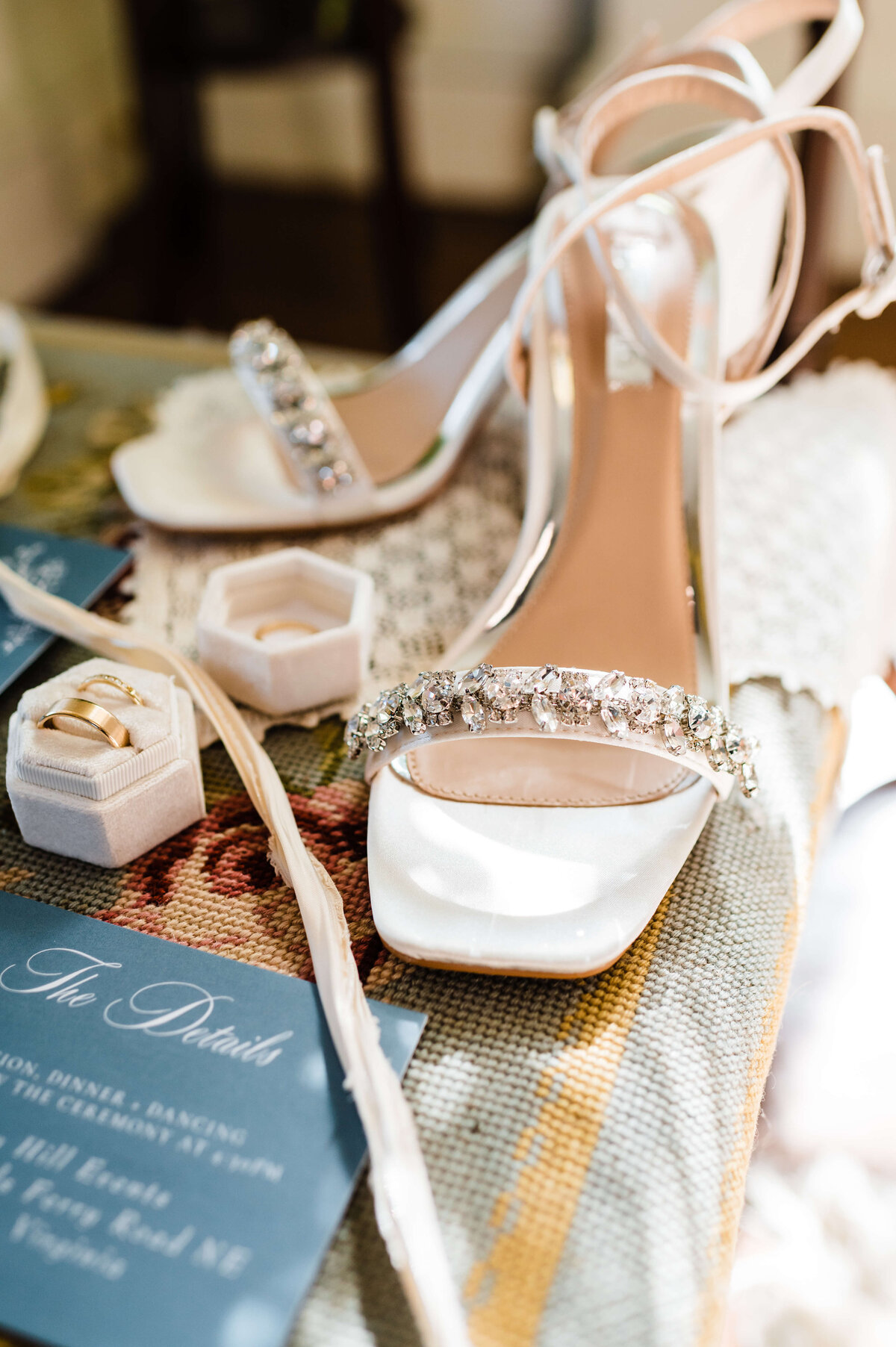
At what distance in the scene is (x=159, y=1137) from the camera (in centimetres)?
39

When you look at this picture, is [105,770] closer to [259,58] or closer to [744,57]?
[744,57]

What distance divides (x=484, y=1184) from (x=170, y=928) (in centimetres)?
18

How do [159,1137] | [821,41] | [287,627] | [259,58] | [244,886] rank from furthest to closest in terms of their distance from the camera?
[259,58]
[821,41]
[287,627]
[244,886]
[159,1137]

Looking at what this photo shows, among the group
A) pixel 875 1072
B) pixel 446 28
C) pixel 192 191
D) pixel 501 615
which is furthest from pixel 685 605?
pixel 446 28

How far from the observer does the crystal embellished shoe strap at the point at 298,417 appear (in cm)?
69

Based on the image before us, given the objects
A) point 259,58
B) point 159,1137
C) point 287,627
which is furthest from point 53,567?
point 259,58

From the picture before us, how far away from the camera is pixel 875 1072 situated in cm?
51

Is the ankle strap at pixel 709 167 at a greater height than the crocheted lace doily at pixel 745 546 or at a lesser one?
greater

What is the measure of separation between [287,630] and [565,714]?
19cm

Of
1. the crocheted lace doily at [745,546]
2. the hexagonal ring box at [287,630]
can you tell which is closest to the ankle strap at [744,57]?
the crocheted lace doily at [745,546]

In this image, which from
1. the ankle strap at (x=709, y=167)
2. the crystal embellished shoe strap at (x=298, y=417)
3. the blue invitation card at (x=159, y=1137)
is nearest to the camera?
the blue invitation card at (x=159, y=1137)

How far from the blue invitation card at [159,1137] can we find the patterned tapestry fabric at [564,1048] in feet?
0.05

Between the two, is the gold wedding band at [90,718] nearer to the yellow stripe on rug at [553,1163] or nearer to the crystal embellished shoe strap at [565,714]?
the crystal embellished shoe strap at [565,714]

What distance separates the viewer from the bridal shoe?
0.69 meters
